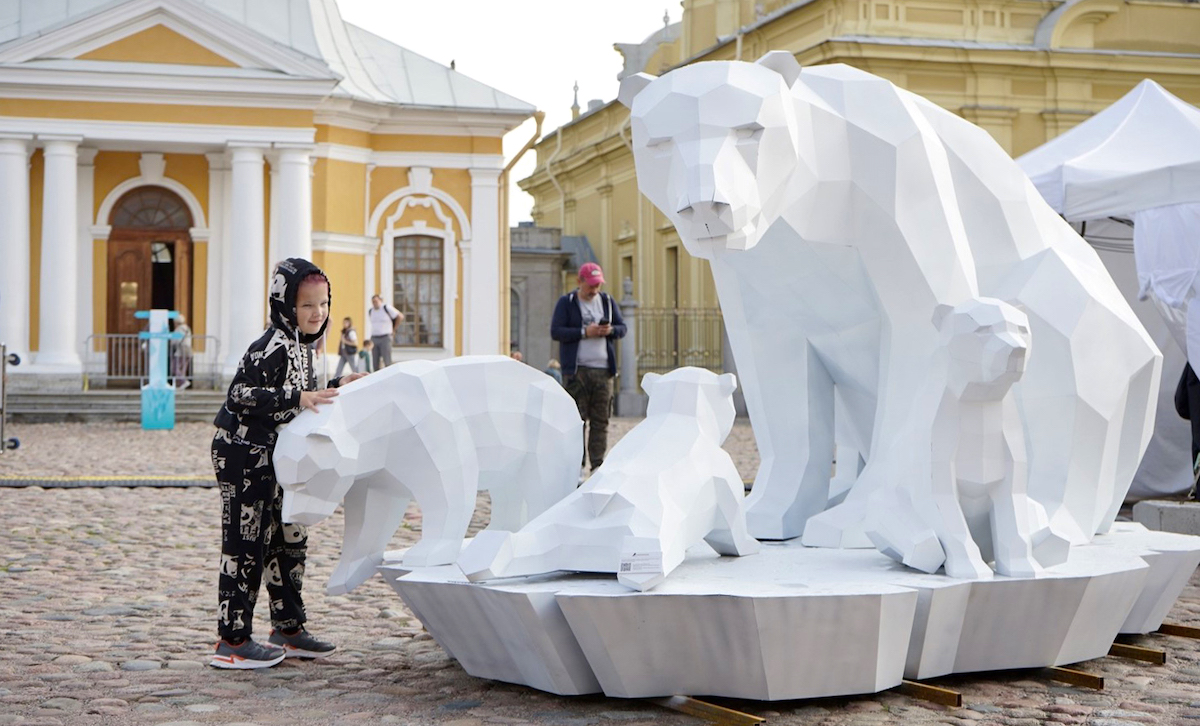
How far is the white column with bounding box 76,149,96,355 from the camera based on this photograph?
27.7 metres

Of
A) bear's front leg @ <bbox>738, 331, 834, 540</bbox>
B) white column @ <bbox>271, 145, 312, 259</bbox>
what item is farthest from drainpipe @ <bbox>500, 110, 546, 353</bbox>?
bear's front leg @ <bbox>738, 331, 834, 540</bbox>

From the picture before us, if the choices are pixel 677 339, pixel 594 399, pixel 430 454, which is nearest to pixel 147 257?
pixel 677 339

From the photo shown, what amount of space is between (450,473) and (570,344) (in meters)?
6.30

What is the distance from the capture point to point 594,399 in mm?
11414

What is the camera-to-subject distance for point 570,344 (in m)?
11.1

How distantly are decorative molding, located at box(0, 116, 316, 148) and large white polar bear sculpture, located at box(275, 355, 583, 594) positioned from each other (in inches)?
884

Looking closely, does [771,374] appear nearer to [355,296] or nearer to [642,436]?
[642,436]

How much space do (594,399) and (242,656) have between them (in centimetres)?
628

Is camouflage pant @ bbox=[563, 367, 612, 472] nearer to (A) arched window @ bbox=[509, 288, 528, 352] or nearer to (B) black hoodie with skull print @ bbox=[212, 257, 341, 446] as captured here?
(B) black hoodie with skull print @ bbox=[212, 257, 341, 446]

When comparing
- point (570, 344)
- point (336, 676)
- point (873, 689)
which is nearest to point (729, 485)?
point (873, 689)

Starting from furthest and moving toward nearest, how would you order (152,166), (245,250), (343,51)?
(343,51), (152,166), (245,250)

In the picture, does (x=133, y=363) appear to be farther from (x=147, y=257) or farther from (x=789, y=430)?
(x=789, y=430)

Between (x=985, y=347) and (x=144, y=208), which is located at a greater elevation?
(x=144, y=208)

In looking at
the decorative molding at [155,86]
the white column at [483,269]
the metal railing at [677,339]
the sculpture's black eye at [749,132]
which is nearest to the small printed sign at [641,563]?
the sculpture's black eye at [749,132]
